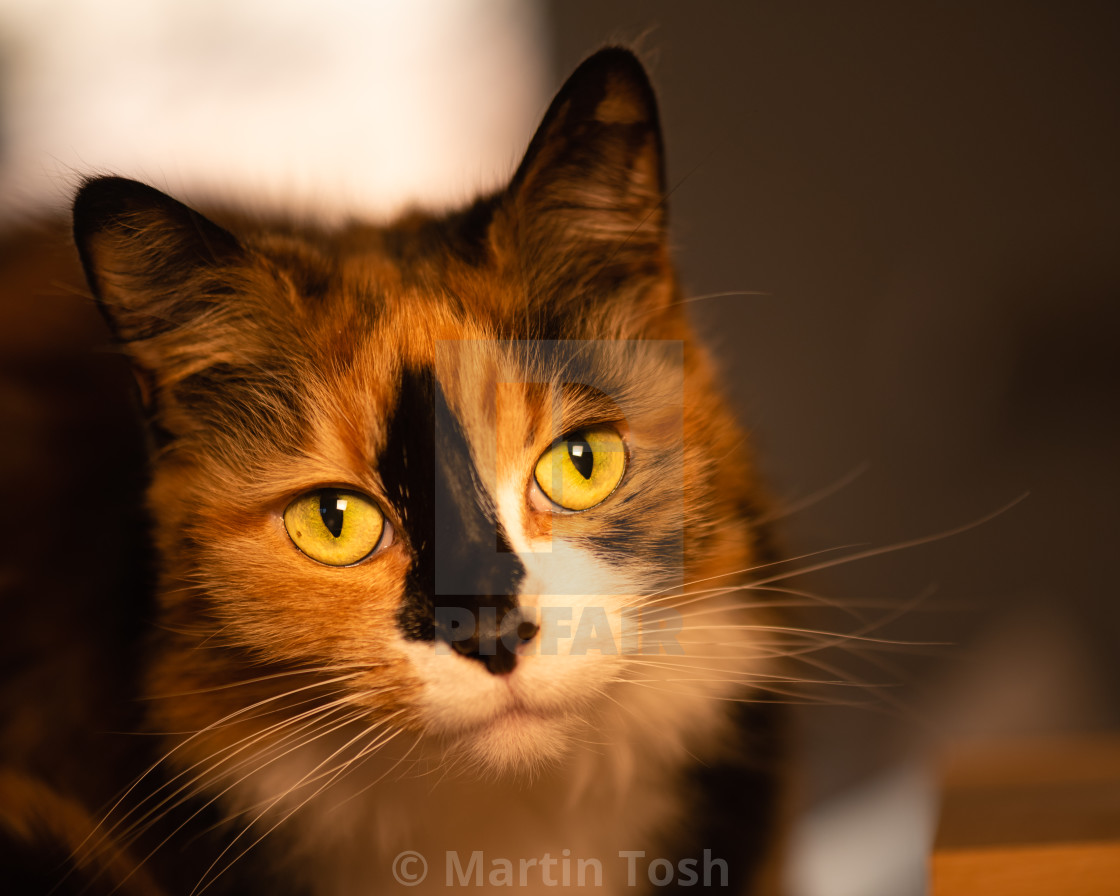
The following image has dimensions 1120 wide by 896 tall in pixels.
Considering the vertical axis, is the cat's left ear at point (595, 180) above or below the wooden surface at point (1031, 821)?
above

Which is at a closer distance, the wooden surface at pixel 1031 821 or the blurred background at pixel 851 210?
the wooden surface at pixel 1031 821

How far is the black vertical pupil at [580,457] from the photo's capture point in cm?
73

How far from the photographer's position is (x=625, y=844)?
2.62ft

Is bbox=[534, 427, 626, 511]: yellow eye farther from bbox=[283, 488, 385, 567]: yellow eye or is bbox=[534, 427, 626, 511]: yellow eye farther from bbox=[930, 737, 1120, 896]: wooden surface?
bbox=[930, 737, 1120, 896]: wooden surface

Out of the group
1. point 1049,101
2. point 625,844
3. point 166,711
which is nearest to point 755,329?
point 1049,101

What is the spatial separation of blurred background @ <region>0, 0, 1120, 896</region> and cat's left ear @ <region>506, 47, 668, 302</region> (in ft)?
0.15

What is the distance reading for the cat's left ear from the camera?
2.34 ft

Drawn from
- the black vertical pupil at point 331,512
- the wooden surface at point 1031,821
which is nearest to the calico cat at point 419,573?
the black vertical pupil at point 331,512

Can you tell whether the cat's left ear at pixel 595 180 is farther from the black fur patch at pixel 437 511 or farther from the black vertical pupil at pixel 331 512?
the black vertical pupil at pixel 331 512

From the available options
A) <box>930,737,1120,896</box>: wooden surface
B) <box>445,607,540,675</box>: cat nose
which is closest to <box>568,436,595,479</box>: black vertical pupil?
<box>445,607,540,675</box>: cat nose

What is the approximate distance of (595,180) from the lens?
2.43ft

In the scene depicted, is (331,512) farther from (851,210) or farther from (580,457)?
(851,210)

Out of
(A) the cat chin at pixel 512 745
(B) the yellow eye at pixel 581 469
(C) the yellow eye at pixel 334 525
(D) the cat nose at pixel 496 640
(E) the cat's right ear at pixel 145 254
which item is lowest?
(A) the cat chin at pixel 512 745

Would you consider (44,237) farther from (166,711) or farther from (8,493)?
(166,711)
